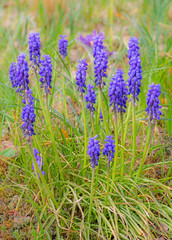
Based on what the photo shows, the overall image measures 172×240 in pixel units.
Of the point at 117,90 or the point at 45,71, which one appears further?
the point at 45,71

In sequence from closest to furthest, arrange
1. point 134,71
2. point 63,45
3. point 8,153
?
point 134,71 < point 63,45 < point 8,153

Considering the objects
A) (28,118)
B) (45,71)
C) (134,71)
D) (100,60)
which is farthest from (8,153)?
(134,71)

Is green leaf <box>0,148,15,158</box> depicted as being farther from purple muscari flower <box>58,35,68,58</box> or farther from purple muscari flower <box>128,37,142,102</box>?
purple muscari flower <box>128,37,142,102</box>

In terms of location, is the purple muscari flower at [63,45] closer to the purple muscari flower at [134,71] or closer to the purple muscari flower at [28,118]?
the purple muscari flower at [134,71]

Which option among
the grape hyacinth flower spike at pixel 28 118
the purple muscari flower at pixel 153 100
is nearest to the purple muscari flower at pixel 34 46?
the grape hyacinth flower spike at pixel 28 118

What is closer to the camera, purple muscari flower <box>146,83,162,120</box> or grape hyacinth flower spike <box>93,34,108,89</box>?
purple muscari flower <box>146,83,162,120</box>

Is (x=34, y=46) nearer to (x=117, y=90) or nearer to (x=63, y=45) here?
(x=63, y=45)

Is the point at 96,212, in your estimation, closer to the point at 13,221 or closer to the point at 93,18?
the point at 13,221

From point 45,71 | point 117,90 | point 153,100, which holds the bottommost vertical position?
point 153,100

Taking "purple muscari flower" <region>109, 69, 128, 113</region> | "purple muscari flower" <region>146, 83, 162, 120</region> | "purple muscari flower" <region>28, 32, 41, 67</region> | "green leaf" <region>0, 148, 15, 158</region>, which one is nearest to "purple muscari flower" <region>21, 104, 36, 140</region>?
"purple muscari flower" <region>28, 32, 41, 67</region>
